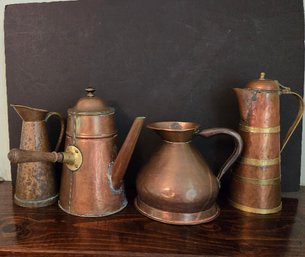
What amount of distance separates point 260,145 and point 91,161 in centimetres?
39

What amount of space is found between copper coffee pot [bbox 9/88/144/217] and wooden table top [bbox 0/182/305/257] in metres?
0.04

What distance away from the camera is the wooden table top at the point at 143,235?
0.59 metres

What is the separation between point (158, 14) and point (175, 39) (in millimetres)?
80

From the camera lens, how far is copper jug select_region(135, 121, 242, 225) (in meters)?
0.65

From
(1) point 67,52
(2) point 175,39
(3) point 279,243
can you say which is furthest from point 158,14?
(3) point 279,243

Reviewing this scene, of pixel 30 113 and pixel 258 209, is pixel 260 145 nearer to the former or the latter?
pixel 258 209

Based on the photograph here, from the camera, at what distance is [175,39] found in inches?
32.4

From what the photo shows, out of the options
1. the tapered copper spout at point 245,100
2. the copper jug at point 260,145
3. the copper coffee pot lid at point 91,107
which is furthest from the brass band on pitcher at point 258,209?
the copper coffee pot lid at point 91,107

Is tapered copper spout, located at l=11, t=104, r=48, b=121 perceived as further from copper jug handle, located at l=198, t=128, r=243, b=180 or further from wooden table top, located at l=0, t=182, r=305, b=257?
copper jug handle, located at l=198, t=128, r=243, b=180

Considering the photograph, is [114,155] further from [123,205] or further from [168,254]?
[168,254]

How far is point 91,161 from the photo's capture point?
2.33ft

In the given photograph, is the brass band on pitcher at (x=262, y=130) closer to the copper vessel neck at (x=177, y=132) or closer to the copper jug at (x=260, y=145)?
the copper jug at (x=260, y=145)

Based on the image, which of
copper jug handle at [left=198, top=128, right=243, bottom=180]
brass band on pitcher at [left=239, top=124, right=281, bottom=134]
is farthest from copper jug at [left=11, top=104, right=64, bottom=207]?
brass band on pitcher at [left=239, top=124, right=281, bottom=134]

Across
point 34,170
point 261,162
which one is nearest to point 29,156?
point 34,170
